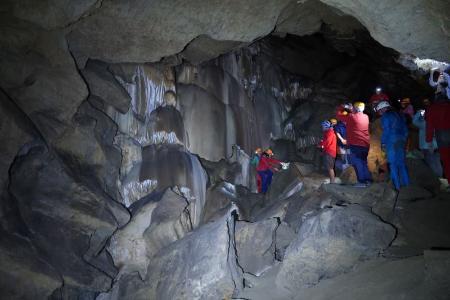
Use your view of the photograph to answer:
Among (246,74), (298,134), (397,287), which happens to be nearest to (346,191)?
(397,287)

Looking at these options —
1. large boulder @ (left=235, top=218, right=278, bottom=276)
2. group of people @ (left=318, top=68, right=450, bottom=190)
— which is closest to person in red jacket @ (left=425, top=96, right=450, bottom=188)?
group of people @ (left=318, top=68, right=450, bottom=190)

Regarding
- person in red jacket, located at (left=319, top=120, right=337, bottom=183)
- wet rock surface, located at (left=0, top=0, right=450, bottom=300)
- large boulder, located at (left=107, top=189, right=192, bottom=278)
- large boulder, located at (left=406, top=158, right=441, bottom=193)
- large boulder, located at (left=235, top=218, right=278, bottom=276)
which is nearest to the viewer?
wet rock surface, located at (left=0, top=0, right=450, bottom=300)

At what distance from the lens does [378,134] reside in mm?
10305

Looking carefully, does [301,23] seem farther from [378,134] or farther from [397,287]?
[397,287]

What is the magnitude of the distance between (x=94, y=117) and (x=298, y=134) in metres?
8.21

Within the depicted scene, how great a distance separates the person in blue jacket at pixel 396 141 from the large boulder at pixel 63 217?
17.0 feet

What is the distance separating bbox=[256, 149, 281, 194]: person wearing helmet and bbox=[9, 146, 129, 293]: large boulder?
4.29 meters

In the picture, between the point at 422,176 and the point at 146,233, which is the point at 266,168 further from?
the point at 422,176

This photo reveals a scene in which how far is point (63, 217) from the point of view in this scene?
628 cm

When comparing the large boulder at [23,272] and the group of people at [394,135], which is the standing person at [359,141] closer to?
the group of people at [394,135]

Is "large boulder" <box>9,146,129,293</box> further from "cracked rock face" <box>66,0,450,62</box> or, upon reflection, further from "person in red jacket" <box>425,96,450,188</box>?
"person in red jacket" <box>425,96,450,188</box>

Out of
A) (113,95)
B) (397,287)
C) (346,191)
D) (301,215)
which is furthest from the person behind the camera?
(113,95)

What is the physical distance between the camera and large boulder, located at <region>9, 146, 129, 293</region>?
590cm

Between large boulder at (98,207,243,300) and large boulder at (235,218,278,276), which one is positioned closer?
large boulder at (98,207,243,300)
